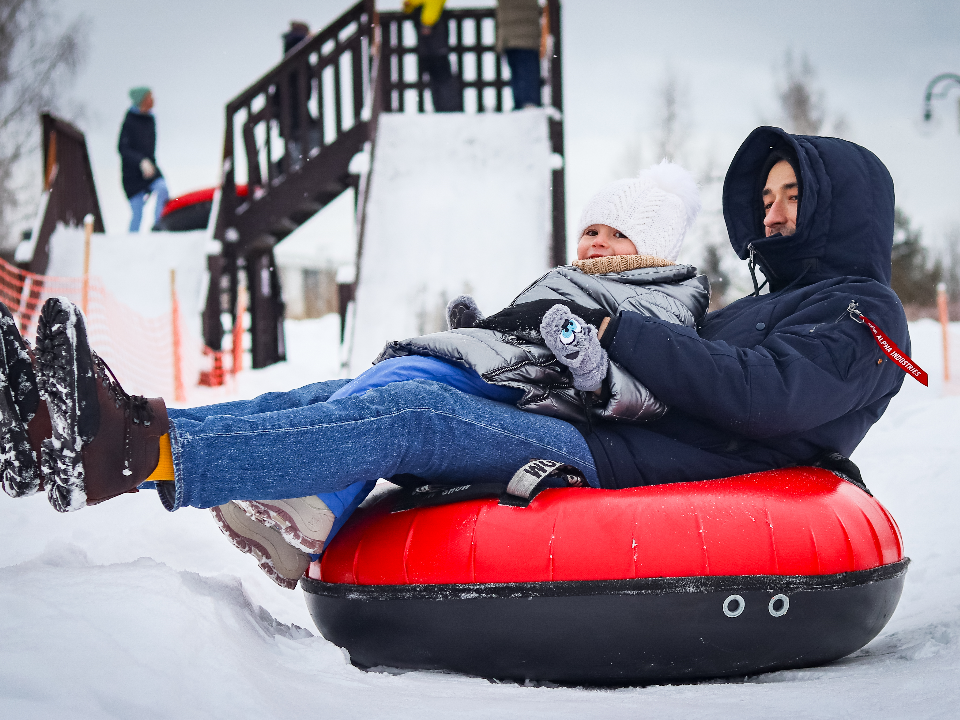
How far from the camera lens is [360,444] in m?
1.46

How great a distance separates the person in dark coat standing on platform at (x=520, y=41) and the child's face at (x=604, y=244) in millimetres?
5105

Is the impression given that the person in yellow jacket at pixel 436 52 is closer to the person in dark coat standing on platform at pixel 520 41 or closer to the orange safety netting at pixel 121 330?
the person in dark coat standing on platform at pixel 520 41

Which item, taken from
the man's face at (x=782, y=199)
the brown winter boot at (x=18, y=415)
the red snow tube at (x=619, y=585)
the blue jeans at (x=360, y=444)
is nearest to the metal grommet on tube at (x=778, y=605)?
the red snow tube at (x=619, y=585)

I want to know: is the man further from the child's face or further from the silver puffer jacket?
the child's face

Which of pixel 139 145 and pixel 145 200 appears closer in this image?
pixel 139 145

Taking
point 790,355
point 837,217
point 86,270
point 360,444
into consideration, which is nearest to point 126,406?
point 360,444

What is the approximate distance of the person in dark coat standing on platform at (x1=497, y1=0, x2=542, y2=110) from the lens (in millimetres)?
6879

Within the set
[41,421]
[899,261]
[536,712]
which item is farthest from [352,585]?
[899,261]

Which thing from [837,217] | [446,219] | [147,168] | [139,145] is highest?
[139,145]

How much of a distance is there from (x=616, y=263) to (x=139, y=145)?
636 centimetres

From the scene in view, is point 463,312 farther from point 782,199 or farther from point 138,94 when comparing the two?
point 138,94

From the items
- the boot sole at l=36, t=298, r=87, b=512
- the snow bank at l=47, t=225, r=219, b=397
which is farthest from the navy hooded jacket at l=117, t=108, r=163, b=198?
the boot sole at l=36, t=298, r=87, b=512

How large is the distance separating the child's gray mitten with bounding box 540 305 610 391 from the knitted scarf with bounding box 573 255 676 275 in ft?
1.40

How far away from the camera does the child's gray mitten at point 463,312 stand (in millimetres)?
2133
